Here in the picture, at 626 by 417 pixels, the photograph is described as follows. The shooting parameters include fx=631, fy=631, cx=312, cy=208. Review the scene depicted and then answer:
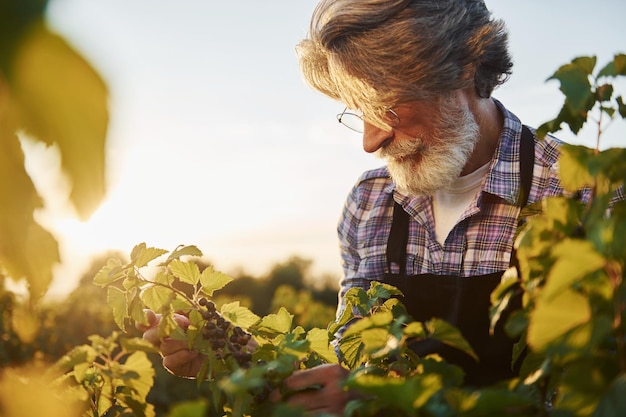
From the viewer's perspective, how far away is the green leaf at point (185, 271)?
4.80 feet

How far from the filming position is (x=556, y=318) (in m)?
0.79

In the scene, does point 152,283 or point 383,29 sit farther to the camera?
point 383,29

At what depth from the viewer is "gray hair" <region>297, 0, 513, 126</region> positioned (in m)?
2.93

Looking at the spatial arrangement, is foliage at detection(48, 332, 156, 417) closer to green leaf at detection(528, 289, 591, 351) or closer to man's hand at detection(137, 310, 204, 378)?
man's hand at detection(137, 310, 204, 378)

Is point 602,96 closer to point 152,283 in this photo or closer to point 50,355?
point 152,283

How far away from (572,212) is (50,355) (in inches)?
237

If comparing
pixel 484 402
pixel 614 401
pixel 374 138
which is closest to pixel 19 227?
pixel 484 402

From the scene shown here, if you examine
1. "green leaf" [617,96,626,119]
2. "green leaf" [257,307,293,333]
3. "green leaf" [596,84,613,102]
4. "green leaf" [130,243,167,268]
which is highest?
"green leaf" [596,84,613,102]

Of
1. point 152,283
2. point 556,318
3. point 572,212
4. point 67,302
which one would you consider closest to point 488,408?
point 556,318

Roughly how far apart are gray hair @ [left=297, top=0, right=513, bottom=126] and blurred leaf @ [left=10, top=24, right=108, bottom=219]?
7.65 ft

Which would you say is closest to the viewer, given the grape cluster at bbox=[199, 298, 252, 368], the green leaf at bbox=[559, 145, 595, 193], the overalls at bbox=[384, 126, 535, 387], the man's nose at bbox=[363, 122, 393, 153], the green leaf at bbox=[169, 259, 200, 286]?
the green leaf at bbox=[559, 145, 595, 193]

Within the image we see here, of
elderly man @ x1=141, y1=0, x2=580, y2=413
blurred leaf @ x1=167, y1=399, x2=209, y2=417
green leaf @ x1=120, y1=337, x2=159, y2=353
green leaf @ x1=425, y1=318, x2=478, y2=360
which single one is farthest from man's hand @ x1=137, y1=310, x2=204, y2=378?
elderly man @ x1=141, y1=0, x2=580, y2=413

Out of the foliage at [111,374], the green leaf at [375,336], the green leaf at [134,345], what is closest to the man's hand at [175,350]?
the foliage at [111,374]

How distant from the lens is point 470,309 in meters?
2.64
